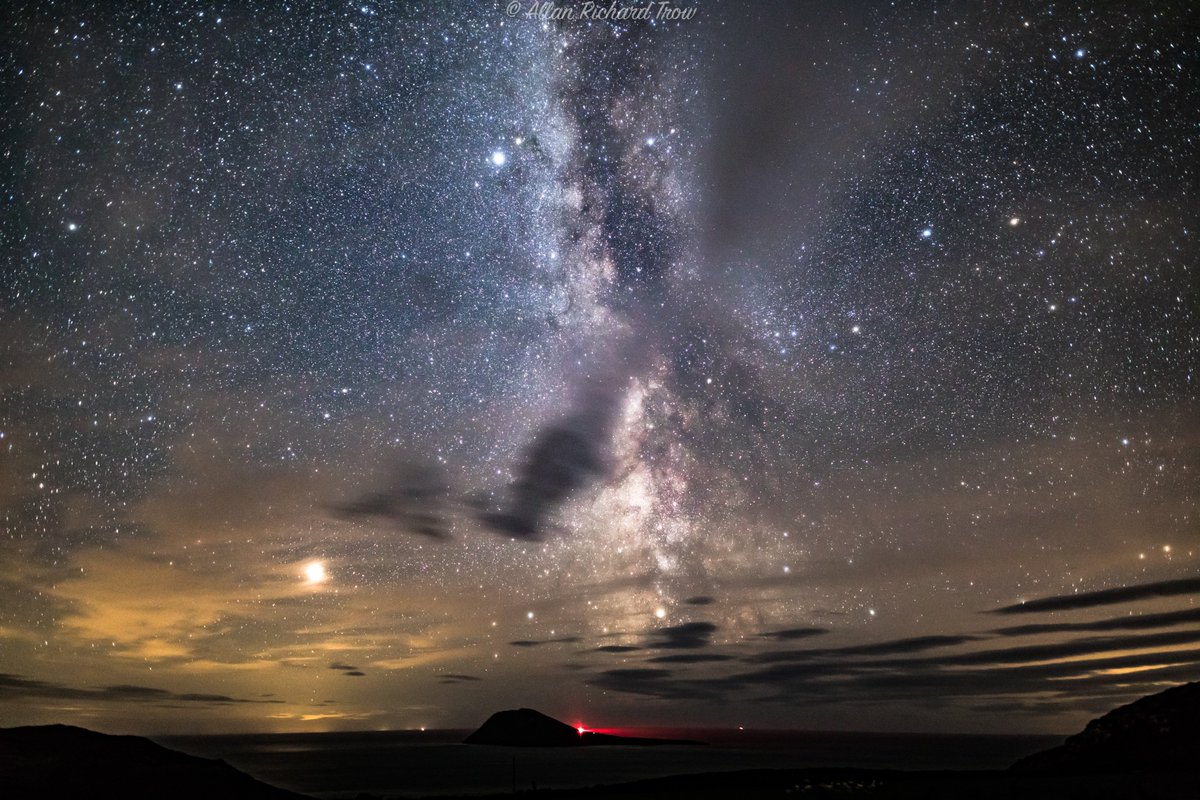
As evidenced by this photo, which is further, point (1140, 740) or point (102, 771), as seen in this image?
point (1140, 740)

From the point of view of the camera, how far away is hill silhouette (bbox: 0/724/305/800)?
107ft

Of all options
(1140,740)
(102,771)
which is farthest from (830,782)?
(102,771)

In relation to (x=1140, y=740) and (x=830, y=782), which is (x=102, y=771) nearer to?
(x=830, y=782)

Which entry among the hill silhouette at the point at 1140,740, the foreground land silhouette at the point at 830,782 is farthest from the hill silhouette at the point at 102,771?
the hill silhouette at the point at 1140,740

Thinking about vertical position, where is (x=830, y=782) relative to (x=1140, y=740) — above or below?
below

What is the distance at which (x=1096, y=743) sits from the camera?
3747cm

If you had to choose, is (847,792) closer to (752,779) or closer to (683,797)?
(683,797)

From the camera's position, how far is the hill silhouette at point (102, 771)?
3275 centimetres

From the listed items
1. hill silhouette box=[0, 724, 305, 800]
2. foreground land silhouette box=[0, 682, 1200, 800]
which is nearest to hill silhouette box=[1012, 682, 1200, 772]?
foreground land silhouette box=[0, 682, 1200, 800]

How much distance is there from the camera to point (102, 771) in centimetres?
3441

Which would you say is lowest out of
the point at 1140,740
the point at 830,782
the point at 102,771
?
the point at 830,782

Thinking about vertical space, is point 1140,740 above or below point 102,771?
below

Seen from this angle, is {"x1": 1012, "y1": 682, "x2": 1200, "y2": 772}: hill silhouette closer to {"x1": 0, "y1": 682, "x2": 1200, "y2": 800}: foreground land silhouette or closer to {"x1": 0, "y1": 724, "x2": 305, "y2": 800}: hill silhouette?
{"x1": 0, "y1": 682, "x2": 1200, "y2": 800}: foreground land silhouette

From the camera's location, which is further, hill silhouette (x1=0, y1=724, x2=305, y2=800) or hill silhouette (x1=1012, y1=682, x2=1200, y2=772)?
hill silhouette (x1=1012, y1=682, x2=1200, y2=772)
